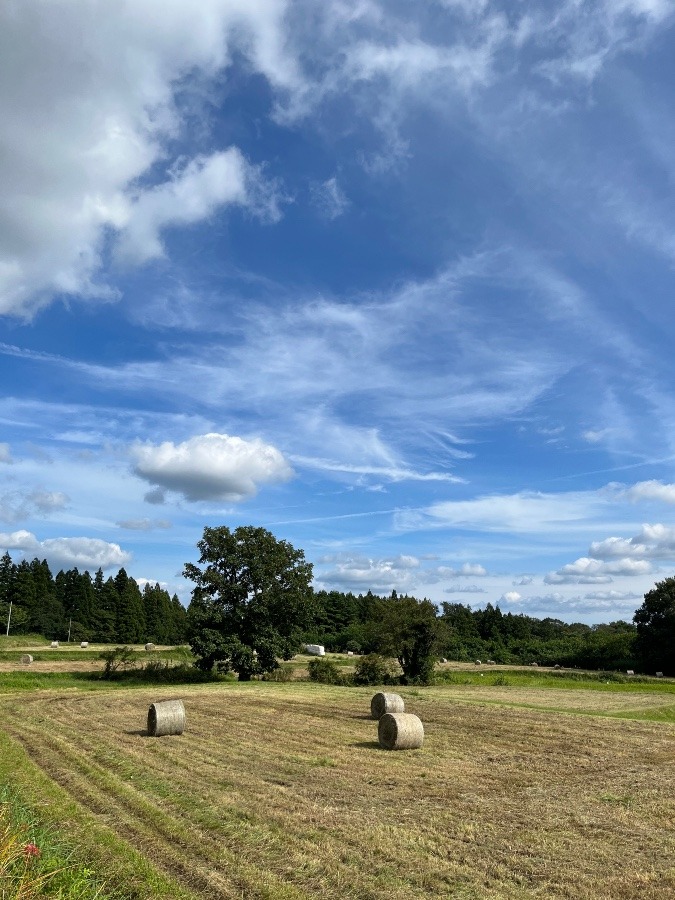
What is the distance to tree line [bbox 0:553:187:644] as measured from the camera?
108000mm

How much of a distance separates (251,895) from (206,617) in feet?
127

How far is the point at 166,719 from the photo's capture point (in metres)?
20.4

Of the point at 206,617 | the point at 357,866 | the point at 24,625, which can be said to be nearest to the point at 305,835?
the point at 357,866

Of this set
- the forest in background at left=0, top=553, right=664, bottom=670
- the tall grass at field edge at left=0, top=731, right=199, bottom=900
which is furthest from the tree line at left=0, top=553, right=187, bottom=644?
the tall grass at field edge at left=0, top=731, right=199, bottom=900

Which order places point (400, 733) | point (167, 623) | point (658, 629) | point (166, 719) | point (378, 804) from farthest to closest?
point (167, 623)
point (658, 629)
point (166, 719)
point (400, 733)
point (378, 804)

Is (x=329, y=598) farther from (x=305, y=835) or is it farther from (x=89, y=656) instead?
(x=305, y=835)

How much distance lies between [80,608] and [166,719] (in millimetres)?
108266

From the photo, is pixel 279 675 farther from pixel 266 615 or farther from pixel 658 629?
pixel 658 629

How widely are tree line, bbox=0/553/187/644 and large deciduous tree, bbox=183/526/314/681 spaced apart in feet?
191

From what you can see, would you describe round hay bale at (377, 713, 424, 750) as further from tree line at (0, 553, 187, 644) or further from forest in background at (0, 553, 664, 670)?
tree line at (0, 553, 187, 644)

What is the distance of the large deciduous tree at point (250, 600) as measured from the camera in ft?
149

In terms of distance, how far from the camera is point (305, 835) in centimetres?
978

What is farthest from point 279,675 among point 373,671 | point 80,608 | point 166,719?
point 80,608

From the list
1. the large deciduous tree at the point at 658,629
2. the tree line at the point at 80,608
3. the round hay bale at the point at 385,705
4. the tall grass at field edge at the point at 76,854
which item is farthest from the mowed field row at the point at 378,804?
the tree line at the point at 80,608
